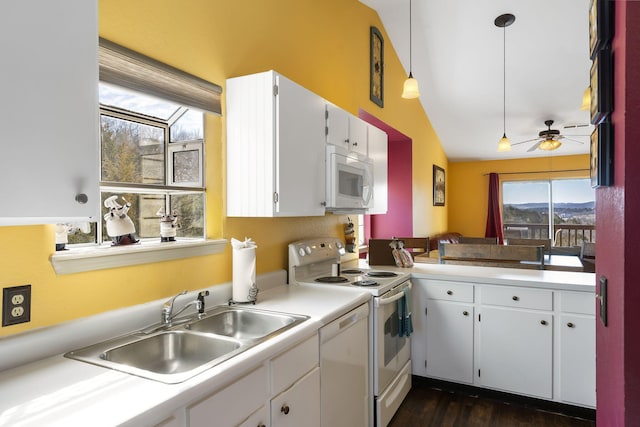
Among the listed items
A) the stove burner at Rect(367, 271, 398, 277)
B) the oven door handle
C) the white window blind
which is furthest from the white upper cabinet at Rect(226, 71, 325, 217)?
the stove burner at Rect(367, 271, 398, 277)

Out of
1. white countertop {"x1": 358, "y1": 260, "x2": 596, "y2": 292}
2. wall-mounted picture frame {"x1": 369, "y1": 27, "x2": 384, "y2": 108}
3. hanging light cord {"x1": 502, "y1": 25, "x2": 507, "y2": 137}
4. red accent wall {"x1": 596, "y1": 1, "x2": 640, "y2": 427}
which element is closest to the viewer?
red accent wall {"x1": 596, "y1": 1, "x2": 640, "y2": 427}

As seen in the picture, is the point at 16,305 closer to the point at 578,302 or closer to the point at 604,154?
the point at 604,154

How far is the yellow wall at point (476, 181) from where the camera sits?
7.91 metres

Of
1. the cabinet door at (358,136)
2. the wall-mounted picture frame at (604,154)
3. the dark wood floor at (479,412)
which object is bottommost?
the dark wood floor at (479,412)

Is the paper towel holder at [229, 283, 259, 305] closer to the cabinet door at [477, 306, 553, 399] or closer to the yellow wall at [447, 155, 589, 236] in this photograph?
the cabinet door at [477, 306, 553, 399]

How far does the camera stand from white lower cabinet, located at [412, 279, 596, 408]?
8.25 feet

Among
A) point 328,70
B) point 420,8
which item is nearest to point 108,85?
point 328,70

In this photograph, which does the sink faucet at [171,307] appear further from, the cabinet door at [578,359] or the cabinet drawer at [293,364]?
the cabinet door at [578,359]

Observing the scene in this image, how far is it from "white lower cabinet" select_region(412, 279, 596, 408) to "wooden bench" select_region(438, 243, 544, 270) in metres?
0.64

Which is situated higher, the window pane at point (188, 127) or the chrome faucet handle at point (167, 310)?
the window pane at point (188, 127)

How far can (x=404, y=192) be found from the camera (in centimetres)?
545

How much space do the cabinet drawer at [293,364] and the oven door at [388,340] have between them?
0.72m

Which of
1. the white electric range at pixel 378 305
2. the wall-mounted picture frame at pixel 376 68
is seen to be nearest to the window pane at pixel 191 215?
the white electric range at pixel 378 305

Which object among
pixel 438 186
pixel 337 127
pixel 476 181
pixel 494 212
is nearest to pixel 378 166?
pixel 337 127
